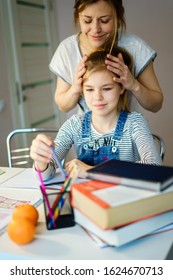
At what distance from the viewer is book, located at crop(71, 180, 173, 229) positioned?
0.69 m

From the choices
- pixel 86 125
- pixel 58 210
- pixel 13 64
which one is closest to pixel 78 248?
pixel 58 210

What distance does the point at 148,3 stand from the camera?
309 centimetres

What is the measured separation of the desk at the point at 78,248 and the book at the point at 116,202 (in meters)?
0.07

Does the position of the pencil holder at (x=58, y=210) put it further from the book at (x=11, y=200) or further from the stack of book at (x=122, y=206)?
the book at (x=11, y=200)

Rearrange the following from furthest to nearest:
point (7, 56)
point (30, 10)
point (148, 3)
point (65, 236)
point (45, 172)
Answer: point (30, 10), point (148, 3), point (7, 56), point (45, 172), point (65, 236)

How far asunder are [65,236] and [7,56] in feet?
7.63

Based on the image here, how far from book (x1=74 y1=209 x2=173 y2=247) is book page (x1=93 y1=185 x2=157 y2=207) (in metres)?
0.07

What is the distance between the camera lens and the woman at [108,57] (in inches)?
53.4

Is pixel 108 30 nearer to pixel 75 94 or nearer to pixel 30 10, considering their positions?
pixel 75 94

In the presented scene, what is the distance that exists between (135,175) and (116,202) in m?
0.10

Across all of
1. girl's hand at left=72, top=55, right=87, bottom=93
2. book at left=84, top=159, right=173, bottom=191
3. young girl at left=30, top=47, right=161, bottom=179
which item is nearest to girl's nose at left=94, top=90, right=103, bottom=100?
young girl at left=30, top=47, right=161, bottom=179

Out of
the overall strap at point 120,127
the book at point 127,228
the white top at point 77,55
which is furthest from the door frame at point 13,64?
the book at point 127,228

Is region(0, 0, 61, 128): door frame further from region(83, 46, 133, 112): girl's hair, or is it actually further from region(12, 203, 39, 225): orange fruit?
region(12, 203, 39, 225): orange fruit
